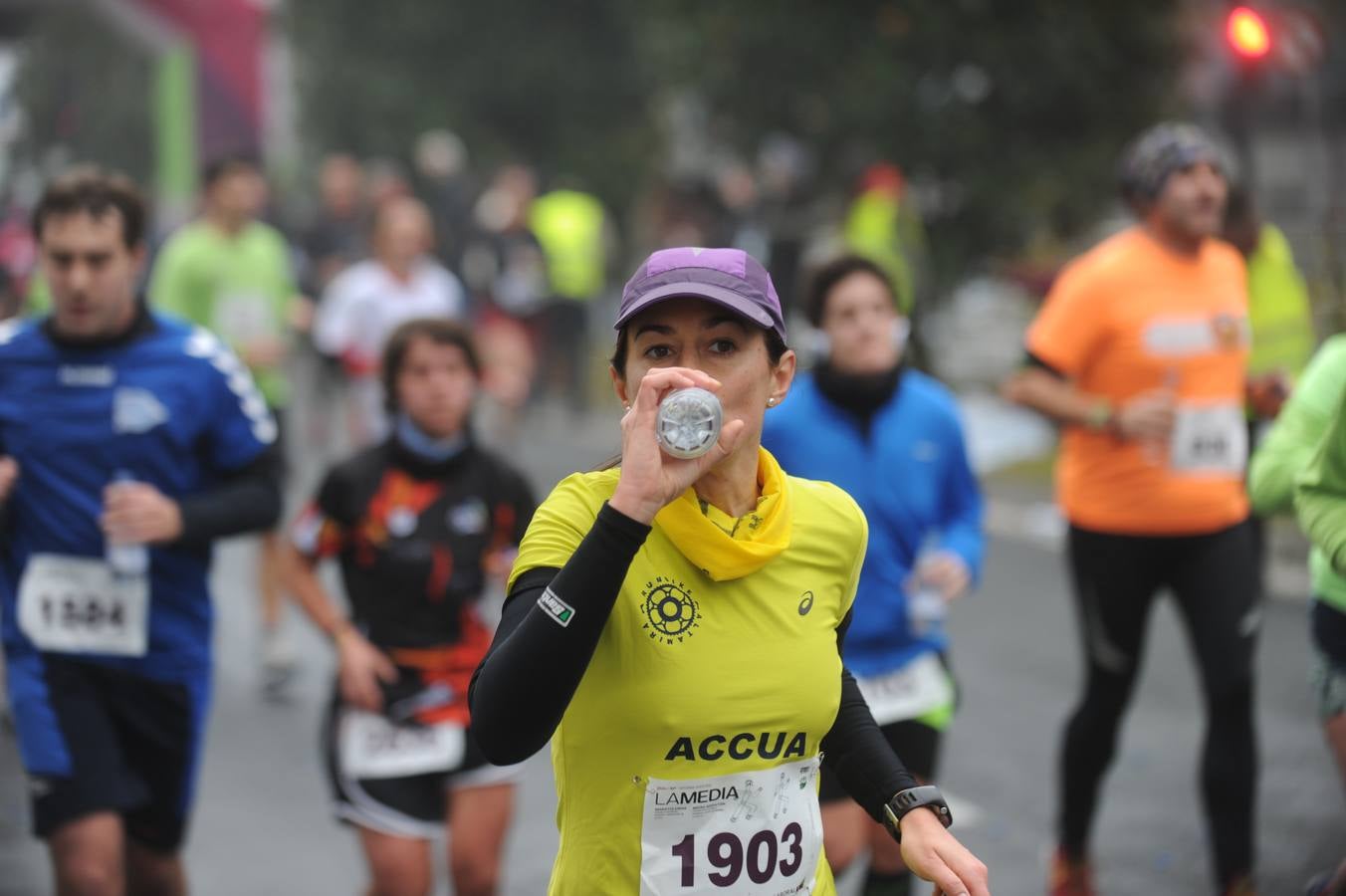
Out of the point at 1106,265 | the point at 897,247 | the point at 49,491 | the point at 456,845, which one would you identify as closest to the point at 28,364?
the point at 49,491

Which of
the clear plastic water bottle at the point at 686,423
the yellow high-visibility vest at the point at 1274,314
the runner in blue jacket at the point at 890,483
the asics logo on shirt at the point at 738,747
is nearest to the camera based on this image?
the clear plastic water bottle at the point at 686,423

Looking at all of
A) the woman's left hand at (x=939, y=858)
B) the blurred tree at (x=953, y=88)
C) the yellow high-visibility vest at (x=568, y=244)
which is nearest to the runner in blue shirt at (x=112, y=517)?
the woman's left hand at (x=939, y=858)

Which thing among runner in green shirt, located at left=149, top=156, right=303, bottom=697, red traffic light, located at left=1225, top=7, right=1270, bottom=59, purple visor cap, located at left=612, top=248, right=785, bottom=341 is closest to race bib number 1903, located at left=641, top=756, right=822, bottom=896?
purple visor cap, located at left=612, top=248, right=785, bottom=341

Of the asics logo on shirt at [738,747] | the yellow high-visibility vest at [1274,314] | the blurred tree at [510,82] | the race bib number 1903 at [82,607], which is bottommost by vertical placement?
the asics logo on shirt at [738,747]

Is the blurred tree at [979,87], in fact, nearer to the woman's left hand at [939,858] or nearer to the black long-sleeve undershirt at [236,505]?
the black long-sleeve undershirt at [236,505]

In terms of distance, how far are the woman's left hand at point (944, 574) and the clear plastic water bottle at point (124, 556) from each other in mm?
1959

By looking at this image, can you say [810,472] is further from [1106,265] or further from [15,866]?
[15,866]

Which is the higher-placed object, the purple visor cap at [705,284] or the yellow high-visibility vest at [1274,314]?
the yellow high-visibility vest at [1274,314]

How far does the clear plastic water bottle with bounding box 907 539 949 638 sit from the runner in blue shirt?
1709 mm

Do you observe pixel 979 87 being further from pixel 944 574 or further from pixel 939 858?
pixel 939 858

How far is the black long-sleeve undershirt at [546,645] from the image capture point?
2600mm

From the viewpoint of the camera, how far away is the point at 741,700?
9.37 ft

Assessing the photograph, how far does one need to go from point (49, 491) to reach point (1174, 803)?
13.4ft

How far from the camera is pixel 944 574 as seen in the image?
16.6 ft
